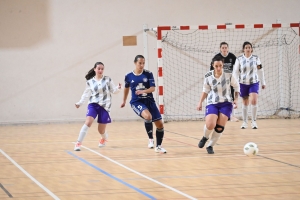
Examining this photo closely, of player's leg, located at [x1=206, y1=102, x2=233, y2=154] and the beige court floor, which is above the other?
player's leg, located at [x1=206, y1=102, x2=233, y2=154]

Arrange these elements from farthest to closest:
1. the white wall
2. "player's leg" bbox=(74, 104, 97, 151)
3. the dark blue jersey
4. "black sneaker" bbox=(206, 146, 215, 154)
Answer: the white wall < "player's leg" bbox=(74, 104, 97, 151) < the dark blue jersey < "black sneaker" bbox=(206, 146, 215, 154)

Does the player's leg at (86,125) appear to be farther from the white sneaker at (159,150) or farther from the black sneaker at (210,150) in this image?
the black sneaker at (210,150)

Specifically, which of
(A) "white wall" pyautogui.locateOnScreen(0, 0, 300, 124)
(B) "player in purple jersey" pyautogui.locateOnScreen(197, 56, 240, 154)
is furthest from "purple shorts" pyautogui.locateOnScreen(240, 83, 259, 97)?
(B) "player in purple jersey" pyautogui.locateOnScreen(197, 56, 240, 154)

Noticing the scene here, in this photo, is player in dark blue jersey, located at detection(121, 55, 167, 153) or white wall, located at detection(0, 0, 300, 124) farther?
white wall, located at detection(0, 0, 300, 124)

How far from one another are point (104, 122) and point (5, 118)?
6643 millimetres

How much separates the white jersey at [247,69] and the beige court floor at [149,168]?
48.3 inches

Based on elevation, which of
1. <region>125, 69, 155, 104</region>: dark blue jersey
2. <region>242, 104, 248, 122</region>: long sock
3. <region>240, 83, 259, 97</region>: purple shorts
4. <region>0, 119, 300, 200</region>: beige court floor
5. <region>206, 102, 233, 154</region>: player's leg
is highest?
<region>125, 69, 155, 104</region>: dark blue jersey

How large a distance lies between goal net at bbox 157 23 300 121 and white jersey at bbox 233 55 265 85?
128 inches

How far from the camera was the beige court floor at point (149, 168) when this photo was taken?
566 cm

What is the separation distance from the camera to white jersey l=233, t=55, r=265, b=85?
40.7 feet

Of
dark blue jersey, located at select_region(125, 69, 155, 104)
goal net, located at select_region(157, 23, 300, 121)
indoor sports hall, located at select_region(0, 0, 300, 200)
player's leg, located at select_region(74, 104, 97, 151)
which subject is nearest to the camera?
dark blue jersey, located at select_region(125, 69, 155, 104)


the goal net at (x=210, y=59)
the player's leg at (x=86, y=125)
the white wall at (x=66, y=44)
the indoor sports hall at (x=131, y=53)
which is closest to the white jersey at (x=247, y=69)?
the indoor sports hall at (x=131, y=53)

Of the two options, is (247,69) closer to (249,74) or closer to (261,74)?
(249,74)

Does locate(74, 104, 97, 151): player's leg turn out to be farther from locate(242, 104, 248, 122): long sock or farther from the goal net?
the goal net
